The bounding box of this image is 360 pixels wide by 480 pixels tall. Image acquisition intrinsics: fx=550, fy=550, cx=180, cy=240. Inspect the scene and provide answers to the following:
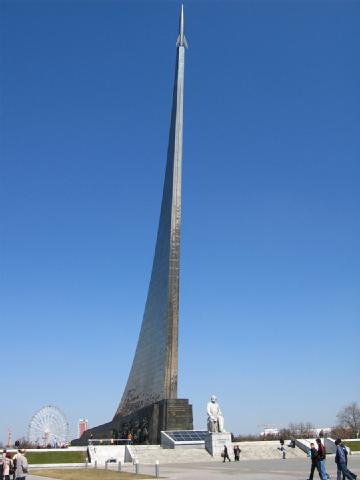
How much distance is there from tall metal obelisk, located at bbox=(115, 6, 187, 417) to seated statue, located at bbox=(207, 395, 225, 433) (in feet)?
13.7

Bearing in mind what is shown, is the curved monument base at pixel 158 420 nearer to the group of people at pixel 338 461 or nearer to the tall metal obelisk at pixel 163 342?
the tall metal obelisk at pixel 163 342

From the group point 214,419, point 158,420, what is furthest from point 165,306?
point 214,419

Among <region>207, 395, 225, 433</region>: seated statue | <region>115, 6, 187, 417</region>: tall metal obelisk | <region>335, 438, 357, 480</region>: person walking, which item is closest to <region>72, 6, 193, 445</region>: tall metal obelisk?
<region>115, 6, 187, 417</region>: tall metal obelisk

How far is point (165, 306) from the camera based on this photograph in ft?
83.8

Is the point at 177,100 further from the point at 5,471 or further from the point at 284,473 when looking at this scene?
the point at 5,471

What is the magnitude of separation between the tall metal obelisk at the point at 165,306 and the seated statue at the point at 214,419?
165 inches

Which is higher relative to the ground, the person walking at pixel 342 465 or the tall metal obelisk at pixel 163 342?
the tall metal obelisk at pixel 163 342

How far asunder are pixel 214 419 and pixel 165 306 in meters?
7.24

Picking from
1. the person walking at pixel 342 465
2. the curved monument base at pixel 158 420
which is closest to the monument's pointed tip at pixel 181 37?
the curved monument base at pixel 158 420

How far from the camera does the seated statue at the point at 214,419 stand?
19266 millimetres

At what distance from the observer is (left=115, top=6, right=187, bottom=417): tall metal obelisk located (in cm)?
2453

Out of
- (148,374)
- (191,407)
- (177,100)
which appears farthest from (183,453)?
(177,100)

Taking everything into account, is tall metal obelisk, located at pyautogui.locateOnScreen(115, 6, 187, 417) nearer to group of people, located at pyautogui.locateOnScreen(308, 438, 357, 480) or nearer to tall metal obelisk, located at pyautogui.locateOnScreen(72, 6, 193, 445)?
tall metal obelisk, located at pyautogui.locateOnScreen(72, 6, 193, 445)

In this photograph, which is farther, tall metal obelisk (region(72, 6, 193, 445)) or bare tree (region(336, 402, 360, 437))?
bare tree (region(336, 402, 360, 437))
